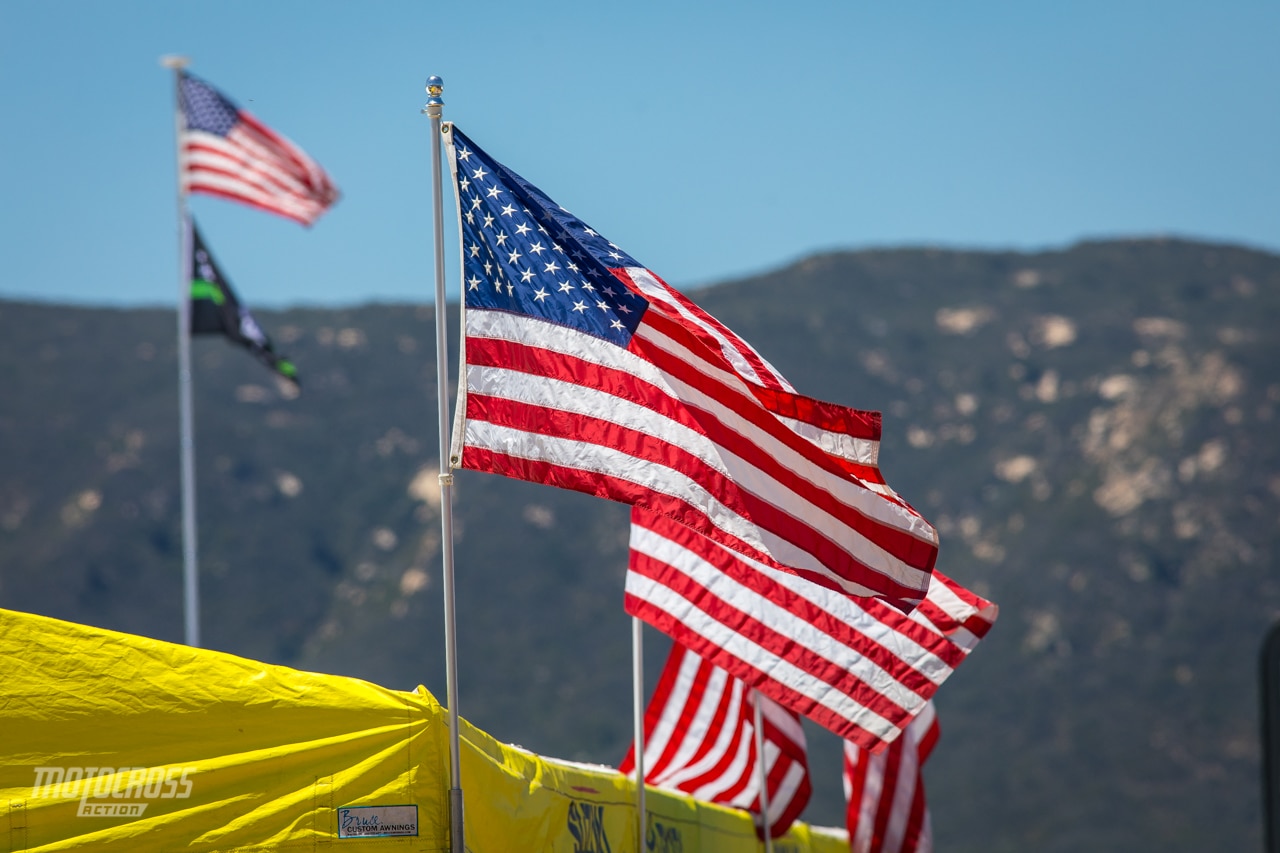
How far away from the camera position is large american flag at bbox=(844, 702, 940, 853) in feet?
60.1

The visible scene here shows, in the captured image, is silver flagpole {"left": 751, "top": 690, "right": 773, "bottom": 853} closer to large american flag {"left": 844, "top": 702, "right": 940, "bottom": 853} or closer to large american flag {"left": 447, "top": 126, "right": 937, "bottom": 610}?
large american flag {"left": 844, "top": 702, "right": 940, "bottom": 853}

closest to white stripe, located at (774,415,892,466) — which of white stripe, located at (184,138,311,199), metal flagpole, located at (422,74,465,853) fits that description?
metal flagpole, located at (422,74,465,853)

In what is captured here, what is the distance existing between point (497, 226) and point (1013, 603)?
123 metres

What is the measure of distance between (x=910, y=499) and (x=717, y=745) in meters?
117

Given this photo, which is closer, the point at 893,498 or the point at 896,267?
the point at 893,498

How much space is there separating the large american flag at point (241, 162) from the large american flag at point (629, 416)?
1135cm

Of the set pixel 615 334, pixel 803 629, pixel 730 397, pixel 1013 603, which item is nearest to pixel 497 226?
pixel 615 334

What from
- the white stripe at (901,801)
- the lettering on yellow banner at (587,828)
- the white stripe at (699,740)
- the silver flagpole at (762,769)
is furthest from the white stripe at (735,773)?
the lettering on yellow banner at (587,828)

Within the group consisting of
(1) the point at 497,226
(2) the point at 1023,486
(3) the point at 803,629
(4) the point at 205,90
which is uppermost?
(2) the point at 1023,486

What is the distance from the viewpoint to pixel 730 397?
28.7 feet

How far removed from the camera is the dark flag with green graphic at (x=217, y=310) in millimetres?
20703

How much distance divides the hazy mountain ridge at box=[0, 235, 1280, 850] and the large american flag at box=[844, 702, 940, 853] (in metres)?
88.2

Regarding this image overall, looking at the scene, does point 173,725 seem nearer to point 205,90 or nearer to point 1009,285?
point 205,90

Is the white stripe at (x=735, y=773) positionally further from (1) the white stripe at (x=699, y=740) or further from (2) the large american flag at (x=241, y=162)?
(2) the large american flag at (x=241, y=162)
